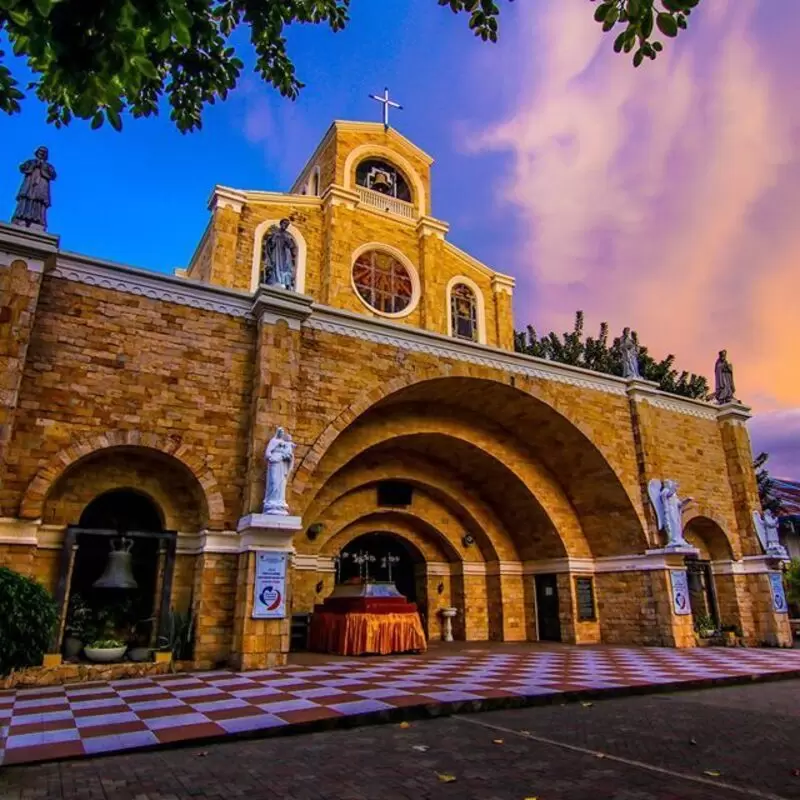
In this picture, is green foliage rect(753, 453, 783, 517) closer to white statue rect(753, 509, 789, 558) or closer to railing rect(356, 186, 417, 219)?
white statue rect(753, 509, 789, 558)

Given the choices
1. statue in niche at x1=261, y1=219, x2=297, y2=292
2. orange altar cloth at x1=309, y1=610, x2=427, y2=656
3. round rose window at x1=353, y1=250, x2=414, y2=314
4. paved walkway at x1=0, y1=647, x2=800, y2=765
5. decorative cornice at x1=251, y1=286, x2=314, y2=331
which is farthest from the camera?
round rose window at x1=353, y1=250, x2=414, y2=314

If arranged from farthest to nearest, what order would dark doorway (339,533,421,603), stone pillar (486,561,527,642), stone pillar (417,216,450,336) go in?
stone pillar (417,216,450,336) → dark doorway (339,533,421,603) → stone pillar (486,561,527,642)

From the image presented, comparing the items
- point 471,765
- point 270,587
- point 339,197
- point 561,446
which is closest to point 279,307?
point 270,587

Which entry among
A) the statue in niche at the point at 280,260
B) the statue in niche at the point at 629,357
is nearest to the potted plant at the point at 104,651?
the statue in niche at the point at 280,260

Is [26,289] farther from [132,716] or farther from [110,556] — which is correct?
[132,716]

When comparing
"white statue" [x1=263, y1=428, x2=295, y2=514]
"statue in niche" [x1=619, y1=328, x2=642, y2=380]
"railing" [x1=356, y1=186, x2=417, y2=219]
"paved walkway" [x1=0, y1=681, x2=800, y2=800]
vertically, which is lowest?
"paved walkway" [x1=0, y1=681, x2=800, y2=800]

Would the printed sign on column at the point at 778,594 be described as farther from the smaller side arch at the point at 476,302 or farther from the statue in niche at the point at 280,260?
the statue in niche at the point at 280,260

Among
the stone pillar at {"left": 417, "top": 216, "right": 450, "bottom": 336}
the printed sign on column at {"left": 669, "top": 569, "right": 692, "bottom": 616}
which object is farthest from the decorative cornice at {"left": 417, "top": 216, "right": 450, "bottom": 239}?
the printed sign on column at {"left": 669, "top": 569, "right": 692, "bottom": 616}

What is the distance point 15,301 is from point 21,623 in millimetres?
5576

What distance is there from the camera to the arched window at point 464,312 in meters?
17.9

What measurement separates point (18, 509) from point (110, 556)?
1.48m

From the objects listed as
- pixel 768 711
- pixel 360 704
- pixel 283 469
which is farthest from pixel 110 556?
pixel 768 711

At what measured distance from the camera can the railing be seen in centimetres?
1811

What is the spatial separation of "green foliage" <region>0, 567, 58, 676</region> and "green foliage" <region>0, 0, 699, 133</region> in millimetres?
3246
